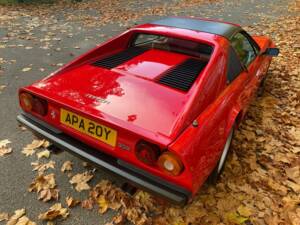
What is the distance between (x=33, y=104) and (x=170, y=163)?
134 cm

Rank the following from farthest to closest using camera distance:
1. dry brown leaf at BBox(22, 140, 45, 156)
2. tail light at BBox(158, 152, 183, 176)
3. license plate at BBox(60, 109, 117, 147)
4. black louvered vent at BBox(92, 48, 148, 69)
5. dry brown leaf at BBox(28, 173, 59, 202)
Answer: dry brown leaf at BBox(22, 140, 45, 156), black louvered vent at BBox(92, 48, 148, 69), dry brown leaf at BBox(28, 173, 59, 202), license plate at BBox(60, 109, 117, 147), tail light at BBox(158, 152, 183, 176)

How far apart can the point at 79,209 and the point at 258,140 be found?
2229 mm

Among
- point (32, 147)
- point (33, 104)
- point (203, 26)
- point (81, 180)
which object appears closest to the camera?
point (33, 104)

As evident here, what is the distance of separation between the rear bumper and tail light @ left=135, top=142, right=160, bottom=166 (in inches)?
4.0

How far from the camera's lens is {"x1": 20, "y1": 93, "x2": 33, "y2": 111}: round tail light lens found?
240 cm

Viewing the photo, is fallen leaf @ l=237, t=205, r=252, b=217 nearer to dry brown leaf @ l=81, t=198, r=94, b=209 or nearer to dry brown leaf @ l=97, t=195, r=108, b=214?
dry brown leaf @ l=97, t=195, r=108, b=214

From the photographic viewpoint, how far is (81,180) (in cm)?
270

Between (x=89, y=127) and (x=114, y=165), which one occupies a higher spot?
(x=89, y=127)

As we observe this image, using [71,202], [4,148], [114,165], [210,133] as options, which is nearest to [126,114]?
[114,165]

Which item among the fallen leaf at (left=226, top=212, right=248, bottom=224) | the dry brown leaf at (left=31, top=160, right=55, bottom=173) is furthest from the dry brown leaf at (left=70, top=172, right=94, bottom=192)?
the fallen leaf at (left=226, top=212, right=248, bottom=224)

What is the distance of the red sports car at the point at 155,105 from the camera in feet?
6.21

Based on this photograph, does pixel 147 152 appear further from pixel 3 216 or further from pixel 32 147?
pixel 32 147

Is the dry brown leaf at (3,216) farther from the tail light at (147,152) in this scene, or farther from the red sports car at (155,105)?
the tail light at (147,152)

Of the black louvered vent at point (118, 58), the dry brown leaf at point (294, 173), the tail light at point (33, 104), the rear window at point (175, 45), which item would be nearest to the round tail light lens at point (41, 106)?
the tail light at point (33, 104)
